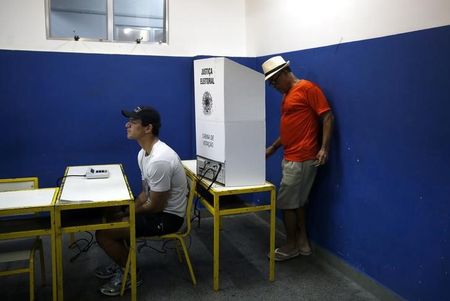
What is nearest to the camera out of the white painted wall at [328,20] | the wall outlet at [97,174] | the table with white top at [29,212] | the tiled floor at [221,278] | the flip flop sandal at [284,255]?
the table with white top at [29,212]

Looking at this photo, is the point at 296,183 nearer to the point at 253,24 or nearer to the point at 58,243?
the point at 58,243

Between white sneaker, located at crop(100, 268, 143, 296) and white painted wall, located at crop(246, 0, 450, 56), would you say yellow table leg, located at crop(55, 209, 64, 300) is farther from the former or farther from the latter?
white painted wall, located at crop(246, 0, 450, 56)

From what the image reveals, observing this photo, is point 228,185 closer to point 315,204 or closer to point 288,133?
point 288,133

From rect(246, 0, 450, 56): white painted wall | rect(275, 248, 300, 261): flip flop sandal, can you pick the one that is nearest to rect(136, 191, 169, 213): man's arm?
rect(275, 248, 300, 261): flip flop sandal

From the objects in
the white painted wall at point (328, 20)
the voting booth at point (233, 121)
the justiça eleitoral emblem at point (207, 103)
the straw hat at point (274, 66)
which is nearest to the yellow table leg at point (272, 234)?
the voting booth at point (233, 121)

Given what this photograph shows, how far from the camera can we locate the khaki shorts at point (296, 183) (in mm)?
2920

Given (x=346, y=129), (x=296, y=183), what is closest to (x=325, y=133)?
(x=346, y=129)

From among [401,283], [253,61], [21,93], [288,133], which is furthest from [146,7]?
[401,283]

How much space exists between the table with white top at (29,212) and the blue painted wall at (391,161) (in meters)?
1.84

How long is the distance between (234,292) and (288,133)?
3.82 ft

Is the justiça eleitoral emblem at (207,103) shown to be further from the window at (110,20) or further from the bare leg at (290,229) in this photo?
the window at (110,20)

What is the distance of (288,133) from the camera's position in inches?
117

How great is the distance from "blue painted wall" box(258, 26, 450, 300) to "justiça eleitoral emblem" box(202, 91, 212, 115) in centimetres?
87

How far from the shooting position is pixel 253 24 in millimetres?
4160
